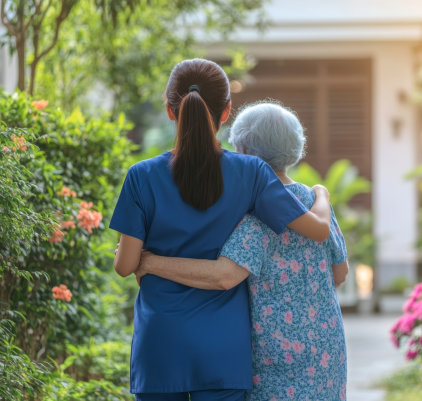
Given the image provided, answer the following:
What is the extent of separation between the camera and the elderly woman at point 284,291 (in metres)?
2.96

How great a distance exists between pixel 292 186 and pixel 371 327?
11199 millimetres

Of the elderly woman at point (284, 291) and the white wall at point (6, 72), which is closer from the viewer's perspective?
the elderly woman at point (284, 291)

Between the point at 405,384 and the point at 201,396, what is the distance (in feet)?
18.1

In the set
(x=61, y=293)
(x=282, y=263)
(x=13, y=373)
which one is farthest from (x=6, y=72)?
(x=282, y=263)

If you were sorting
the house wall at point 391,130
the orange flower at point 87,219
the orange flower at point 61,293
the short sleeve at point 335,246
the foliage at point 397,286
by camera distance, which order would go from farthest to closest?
the house wall at point 391,130 < the foliage at point 397,286 < the orange flower at point 87,219 < the orange flower at point 61,293 < the short sleeve at point 335,246

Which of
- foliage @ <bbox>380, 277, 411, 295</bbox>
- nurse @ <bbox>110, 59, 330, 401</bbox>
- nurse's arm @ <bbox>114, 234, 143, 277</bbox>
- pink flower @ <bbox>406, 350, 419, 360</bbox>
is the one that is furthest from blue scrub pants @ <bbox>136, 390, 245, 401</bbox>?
foliage @ <bbox>380, 277, 411, 295</bbox>

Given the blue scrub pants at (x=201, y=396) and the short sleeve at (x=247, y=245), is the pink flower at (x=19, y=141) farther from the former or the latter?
the blue scrub pants at (x=201, y=396)

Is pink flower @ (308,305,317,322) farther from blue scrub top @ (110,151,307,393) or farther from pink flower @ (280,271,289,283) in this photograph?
blue scrub top @ (110,151,307,393)

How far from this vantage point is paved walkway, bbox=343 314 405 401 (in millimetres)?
7999

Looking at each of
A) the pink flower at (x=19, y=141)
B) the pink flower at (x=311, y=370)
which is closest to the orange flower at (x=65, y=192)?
the pink flower at (x=19, y=141)

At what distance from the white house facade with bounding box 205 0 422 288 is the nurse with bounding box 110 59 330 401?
14920mm

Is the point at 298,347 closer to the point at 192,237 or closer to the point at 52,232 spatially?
the point at 192,237

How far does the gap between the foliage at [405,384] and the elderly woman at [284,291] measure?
4284 millimetres

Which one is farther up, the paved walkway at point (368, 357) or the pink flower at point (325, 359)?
the pink flower at point (325, 359)
